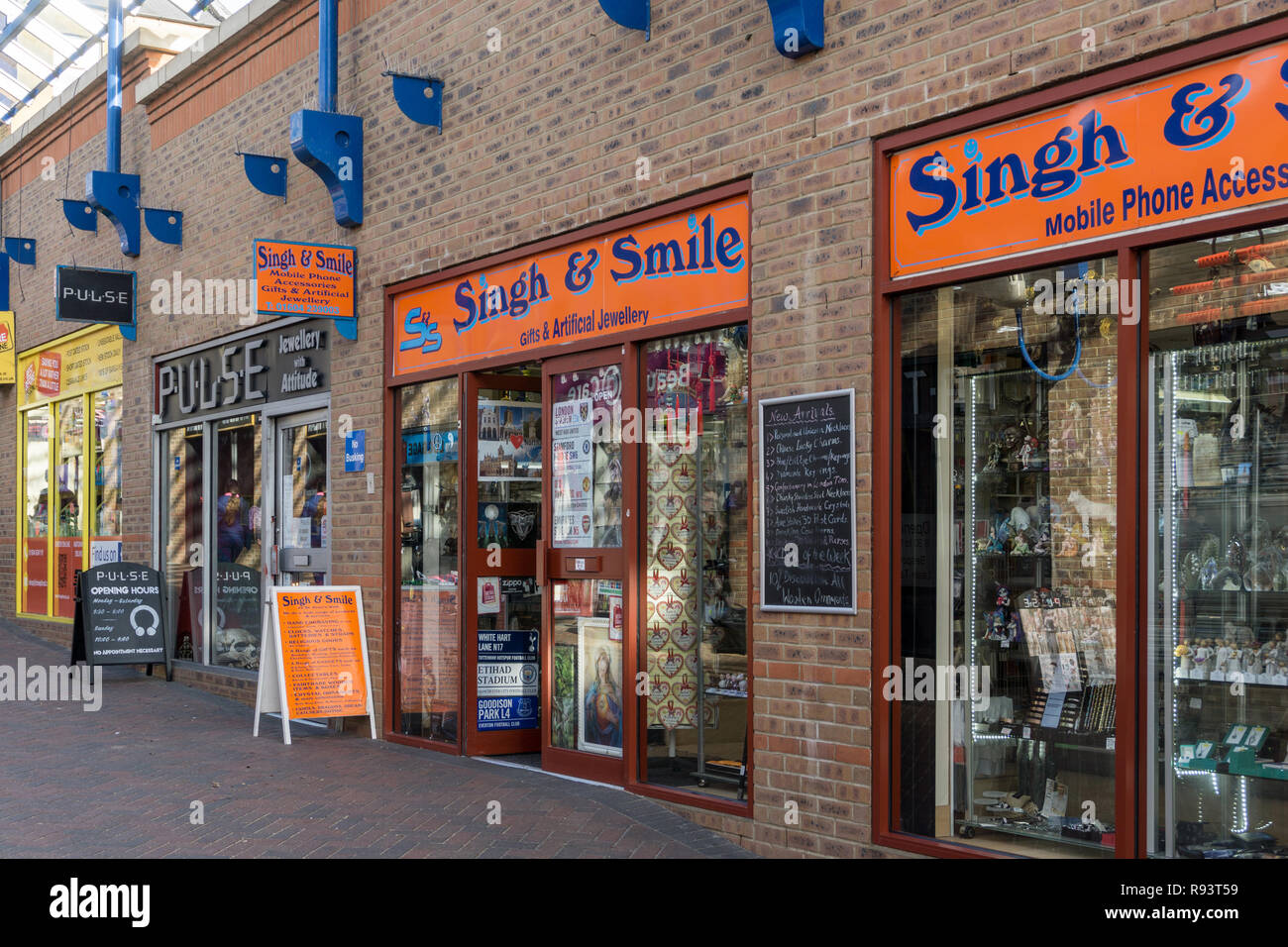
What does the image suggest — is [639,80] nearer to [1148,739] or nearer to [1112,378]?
[1112,378]

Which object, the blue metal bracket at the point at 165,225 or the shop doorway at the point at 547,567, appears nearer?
the shop doorway at the point at 547,567

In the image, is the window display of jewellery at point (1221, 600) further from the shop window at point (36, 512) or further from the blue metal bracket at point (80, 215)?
the shop window at point (36, 512)

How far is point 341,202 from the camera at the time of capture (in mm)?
9961

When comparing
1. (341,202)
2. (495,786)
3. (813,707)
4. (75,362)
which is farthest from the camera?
(75,362)

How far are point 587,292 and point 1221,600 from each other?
405 cm

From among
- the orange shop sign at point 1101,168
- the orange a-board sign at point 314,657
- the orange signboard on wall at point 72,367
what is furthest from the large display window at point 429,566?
the orange signboard on wall at point 72,367

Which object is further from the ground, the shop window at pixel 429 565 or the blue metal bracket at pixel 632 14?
the blue metal bracket at pixel 632 14

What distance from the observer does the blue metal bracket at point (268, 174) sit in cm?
1098

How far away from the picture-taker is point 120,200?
1375cm

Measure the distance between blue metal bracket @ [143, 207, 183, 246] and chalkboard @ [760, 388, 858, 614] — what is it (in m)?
8.28

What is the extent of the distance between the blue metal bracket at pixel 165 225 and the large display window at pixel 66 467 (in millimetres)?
2142

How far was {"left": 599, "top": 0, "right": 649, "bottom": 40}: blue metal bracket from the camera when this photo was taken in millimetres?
7242

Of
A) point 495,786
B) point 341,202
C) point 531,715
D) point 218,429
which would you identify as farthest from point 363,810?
point 218,429

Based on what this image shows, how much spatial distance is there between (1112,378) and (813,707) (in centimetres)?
203
